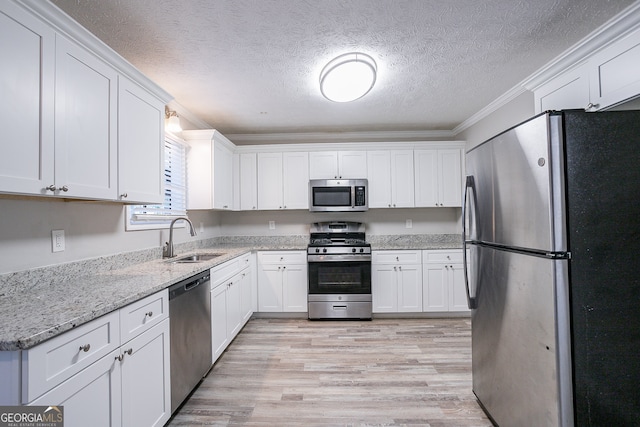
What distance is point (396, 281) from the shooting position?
344cm

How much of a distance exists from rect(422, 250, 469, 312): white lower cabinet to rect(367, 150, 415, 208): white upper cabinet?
2.55ft

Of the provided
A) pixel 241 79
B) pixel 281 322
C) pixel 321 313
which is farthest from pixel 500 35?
pixel 281 322

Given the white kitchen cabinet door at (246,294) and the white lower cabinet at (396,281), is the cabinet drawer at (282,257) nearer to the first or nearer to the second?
the white kitchen cabinet door at (246,294)

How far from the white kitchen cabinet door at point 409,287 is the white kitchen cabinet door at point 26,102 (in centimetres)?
325

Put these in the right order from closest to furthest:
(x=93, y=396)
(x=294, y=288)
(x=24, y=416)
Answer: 1. (x=24, y=416)
2. (x=93, y=396)
3. (x=294, y=288)

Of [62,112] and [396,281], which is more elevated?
[62,112]

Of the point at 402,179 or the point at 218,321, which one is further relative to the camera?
the point at 402,179

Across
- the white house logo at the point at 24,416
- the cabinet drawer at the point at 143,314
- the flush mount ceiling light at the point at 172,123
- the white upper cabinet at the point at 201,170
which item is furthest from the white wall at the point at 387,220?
the white house logo at the point at 24,416

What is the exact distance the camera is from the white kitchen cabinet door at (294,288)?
3477 millimetres

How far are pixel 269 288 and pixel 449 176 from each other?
109 inches

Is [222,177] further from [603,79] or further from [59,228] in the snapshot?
[603,79]

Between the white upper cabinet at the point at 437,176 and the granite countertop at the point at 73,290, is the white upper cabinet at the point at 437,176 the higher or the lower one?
the higher one

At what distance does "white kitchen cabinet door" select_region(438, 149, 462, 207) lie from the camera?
12.1 ft

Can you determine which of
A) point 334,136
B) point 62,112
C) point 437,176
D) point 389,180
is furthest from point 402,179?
point 62,112
